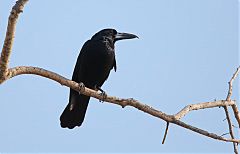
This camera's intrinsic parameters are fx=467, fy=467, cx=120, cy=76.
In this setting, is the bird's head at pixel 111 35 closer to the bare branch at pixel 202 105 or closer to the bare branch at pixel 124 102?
the bare branch at pixel 124 102

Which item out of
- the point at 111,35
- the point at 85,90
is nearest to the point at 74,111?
the point at 111,35

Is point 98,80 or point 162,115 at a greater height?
point 98,80

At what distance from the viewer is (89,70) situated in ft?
22.1

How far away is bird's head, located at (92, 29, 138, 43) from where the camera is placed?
7226 mm

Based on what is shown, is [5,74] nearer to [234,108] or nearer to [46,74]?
[46,74]

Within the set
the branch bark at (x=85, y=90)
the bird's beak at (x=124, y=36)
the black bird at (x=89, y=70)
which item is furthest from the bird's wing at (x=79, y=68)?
the branch bark at (x=85, y=90)

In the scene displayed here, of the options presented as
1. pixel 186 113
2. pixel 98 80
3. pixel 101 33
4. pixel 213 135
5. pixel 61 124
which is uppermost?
pixel 101 33

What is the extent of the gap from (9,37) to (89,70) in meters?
2.99

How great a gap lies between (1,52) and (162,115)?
1.70 meters

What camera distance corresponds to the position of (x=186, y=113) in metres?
4.91

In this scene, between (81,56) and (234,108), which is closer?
(234,108)

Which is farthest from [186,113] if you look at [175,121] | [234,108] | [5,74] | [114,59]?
[114,59]

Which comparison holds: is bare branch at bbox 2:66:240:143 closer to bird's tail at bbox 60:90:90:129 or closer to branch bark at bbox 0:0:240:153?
branch bark at bbox 0:0:240:153

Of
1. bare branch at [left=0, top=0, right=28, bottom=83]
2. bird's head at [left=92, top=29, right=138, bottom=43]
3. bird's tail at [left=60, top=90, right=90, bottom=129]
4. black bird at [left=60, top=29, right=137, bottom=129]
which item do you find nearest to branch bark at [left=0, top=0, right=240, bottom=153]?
bare branch at [left=0, top=0, right=28, bottom=83]
